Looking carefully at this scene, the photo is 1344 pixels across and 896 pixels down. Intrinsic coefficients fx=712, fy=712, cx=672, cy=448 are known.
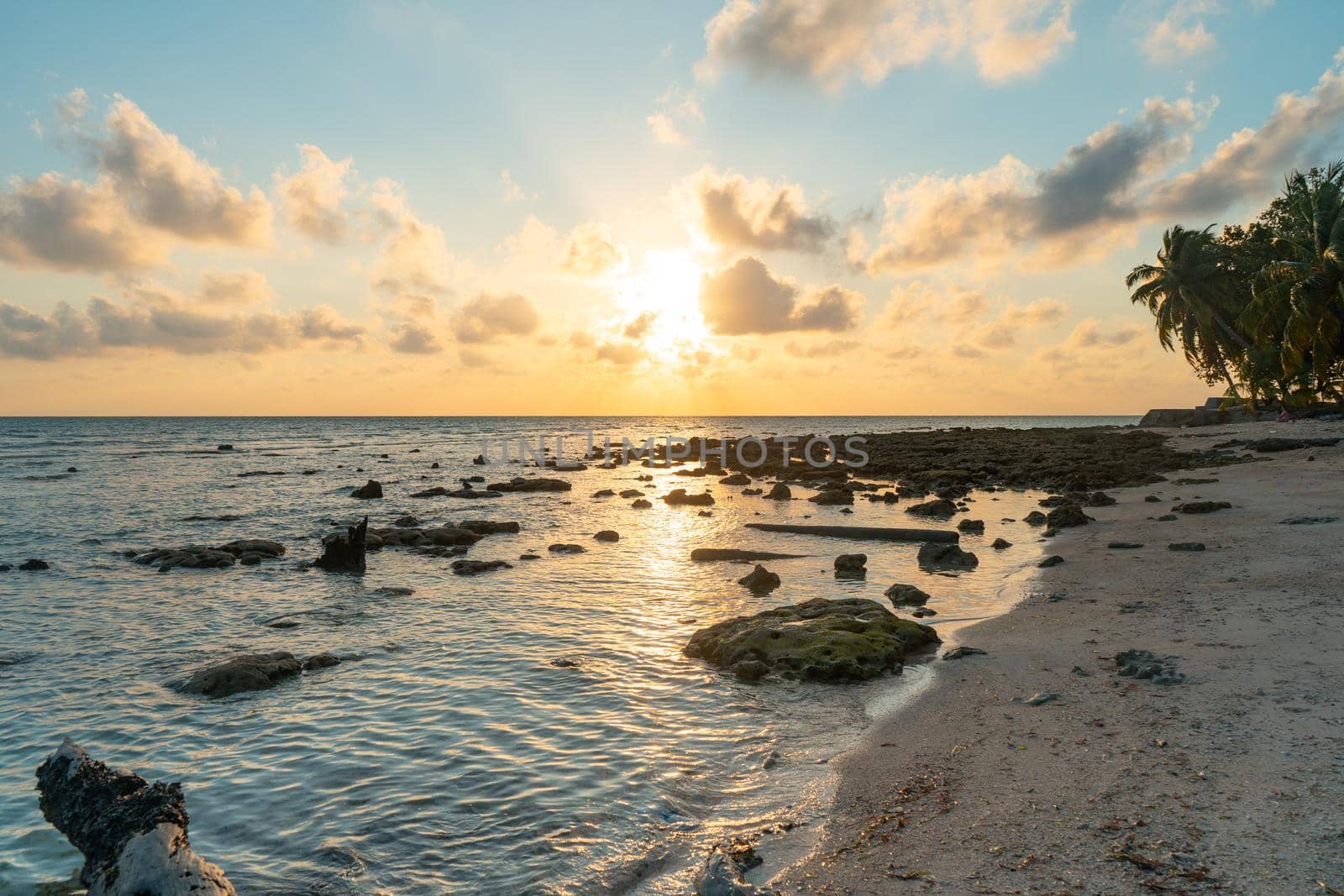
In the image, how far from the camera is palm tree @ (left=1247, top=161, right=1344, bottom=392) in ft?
113

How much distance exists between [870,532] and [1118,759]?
1595 centimetres

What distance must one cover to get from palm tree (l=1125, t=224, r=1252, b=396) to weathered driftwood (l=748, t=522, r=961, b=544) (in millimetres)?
49119

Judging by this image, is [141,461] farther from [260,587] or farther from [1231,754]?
[1231,754]

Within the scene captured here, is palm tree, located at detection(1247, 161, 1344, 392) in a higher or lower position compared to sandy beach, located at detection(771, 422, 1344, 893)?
higher

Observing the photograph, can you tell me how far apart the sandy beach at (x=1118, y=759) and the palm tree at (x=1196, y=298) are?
5439cm

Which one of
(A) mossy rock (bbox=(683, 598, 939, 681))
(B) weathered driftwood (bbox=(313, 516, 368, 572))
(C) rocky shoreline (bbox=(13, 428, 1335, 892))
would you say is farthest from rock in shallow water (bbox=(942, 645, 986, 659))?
(B) weathered driftwood (bbox=(313, 516, 368, 572))

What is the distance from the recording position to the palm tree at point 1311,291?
34.5 metres

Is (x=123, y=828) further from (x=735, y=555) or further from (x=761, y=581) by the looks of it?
(x=735, y=555)

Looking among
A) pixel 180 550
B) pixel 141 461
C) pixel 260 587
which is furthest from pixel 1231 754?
pixel 141 461

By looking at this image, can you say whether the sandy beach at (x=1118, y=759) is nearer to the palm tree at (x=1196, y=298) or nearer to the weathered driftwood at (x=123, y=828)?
the weathered driftwood at (x=123, y=828)

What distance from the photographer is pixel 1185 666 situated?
8609mm

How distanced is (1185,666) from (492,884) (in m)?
8.24

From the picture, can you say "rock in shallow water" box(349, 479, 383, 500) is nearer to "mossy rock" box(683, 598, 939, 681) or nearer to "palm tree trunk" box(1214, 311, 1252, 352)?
"mossy rock" box(683, 598, 939, 681)

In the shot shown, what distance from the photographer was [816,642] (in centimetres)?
1048
